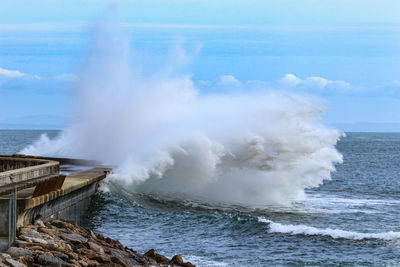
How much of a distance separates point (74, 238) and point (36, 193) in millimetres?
1360

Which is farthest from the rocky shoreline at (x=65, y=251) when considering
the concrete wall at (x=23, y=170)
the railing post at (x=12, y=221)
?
the concrete wall at (x=23, y=170)

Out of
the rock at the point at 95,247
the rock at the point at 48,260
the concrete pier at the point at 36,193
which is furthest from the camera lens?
the rock at the point at 95,247

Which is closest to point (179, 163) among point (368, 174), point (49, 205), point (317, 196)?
point (317, 196)

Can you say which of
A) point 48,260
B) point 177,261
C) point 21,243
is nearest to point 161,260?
point 177,261

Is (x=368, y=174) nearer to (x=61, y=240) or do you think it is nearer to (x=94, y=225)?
(x=94, y=225)

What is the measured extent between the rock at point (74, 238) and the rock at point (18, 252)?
2313 millimetres

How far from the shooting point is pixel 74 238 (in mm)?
14070

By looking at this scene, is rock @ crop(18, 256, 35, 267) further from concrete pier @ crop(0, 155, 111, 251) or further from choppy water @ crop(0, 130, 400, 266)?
choppy water @ crop(0, 130, 400, 266)

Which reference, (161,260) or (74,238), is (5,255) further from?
(161,260)

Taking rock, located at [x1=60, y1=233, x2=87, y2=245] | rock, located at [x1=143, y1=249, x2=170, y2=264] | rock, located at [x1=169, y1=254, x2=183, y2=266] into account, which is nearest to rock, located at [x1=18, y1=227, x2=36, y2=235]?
rock, located at [x1=60, y1=233, x2=87, y2=245]

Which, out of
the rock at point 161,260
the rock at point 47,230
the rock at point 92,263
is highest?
the rock at point 47,230

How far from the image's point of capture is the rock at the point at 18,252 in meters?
11.3

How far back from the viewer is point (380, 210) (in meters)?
27.7

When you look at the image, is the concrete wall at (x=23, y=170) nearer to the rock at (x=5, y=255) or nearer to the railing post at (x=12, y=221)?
the railing post at (x=12, y=221)
